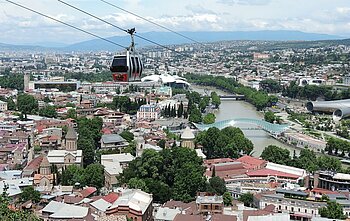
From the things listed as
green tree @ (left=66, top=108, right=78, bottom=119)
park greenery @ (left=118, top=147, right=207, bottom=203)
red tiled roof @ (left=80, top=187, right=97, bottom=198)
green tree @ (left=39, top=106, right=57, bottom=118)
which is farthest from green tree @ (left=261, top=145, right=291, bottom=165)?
green tree @ (left=39, top=106, right=57, bottom=118)

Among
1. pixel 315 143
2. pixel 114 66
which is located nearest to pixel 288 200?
pixel 114 66

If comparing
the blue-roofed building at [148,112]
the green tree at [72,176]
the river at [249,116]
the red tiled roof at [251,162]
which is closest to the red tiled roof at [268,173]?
the red tiled roof at [251,162]

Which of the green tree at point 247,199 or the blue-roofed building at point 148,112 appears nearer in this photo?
the green tree at point 247,199

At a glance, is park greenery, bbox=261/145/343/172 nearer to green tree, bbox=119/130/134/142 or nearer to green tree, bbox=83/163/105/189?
green tree, bbox=119/130/134/142

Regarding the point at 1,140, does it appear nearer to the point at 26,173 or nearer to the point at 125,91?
the point at 26,173

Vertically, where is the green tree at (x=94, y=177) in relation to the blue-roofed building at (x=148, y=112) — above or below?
above

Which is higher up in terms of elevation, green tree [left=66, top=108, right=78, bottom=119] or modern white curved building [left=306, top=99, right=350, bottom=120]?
modern white curved building [left=306, top=99, right=350, bottom=120]

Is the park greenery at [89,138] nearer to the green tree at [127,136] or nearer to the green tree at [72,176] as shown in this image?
the green tree at [127,136]

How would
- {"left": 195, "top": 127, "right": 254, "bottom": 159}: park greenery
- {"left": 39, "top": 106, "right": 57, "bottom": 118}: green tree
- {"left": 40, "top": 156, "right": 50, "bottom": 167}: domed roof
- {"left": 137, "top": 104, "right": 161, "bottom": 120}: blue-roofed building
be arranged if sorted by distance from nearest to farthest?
{"left": 40, "top": 156, "right": 50, "bottom": 167}: domed roof < {"left": 195, "top": 127, "right": 254, "bottom": 159}: park greenery < {"left": 39, "top": 106, "right": 57, "bottom": 118}: green tree < {"left": 137, "top": 104, "right": 161, "bottom": 120}: blue-roofed building
